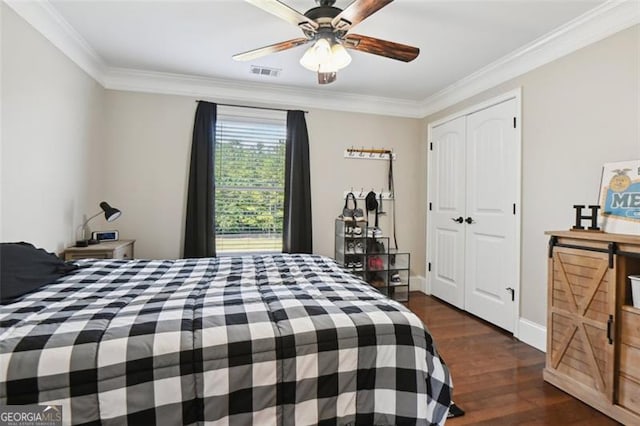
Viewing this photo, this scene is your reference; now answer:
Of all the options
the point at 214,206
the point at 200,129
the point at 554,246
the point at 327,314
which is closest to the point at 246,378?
the point at 327,314

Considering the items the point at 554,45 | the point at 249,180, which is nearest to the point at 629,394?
the point at 554,45

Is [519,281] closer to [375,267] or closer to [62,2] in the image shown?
[375,267]

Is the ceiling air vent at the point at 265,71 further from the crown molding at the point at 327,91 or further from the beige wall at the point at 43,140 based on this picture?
the beige wall at the point at 43,140

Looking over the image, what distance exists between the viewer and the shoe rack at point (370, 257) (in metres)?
3.65

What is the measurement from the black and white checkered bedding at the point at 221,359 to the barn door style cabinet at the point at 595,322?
1174mm

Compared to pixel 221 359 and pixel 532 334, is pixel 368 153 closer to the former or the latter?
pixel 532 334

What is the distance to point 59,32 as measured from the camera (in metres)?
2.38

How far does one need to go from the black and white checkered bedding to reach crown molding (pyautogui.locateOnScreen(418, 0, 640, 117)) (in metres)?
2.48

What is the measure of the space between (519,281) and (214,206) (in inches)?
124

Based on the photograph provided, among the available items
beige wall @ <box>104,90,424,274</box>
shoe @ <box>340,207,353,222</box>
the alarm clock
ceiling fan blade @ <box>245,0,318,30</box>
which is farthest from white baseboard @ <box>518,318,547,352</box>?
the alarm clock

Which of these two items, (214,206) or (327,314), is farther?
(214,206)

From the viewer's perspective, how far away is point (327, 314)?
1.27 meters

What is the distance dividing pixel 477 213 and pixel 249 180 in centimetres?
257

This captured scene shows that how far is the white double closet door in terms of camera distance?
287 centimetres
